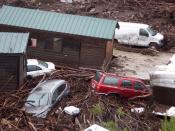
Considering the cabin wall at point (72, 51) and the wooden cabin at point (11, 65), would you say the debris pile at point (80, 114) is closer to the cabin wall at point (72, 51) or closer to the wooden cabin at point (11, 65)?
the wooden cabin at point (11, 65)

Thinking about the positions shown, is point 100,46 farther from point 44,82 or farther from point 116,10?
point 116,10

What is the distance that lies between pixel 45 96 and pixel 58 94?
3.29 ft

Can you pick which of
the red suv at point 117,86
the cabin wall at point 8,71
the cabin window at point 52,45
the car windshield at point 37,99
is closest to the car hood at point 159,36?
the cabin window at point 52,45

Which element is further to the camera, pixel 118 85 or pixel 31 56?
pixel 31 56

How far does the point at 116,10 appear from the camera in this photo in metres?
38.7

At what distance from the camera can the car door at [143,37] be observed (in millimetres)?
34969

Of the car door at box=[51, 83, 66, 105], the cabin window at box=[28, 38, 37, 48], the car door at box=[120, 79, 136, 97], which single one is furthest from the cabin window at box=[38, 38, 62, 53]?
the car door at box=[51, 83, 66, 105]

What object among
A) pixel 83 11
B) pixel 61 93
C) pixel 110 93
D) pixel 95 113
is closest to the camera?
pixel 95 113

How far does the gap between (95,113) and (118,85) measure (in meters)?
5.05

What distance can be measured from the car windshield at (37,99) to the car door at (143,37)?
15691 millimetres

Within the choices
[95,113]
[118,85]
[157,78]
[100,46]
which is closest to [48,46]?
[100,46]

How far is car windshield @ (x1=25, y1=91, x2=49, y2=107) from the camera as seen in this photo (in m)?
19.8

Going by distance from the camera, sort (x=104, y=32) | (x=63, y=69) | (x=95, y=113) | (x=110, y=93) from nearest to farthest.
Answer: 1. (x=95, y=113)
2. (x=110, y=93)
3. (x=63, y=69)
4. (x=104, y=32)

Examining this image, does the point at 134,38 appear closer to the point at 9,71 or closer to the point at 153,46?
the point at 153,46
